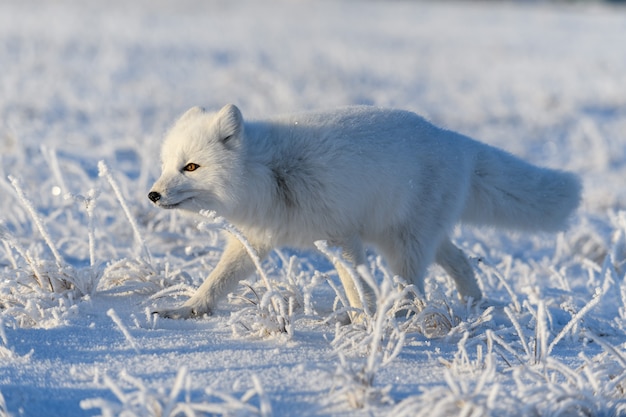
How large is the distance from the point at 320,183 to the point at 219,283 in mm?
621

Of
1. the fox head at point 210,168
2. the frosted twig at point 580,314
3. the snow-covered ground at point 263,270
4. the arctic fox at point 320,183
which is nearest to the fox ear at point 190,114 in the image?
the arctic fox at point 320,183

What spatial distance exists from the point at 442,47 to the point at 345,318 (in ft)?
56.7

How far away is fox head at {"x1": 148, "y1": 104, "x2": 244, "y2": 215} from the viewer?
341 centimetres

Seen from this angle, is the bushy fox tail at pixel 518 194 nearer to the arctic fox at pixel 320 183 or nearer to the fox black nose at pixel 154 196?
the arctic fox at pixel 320 183

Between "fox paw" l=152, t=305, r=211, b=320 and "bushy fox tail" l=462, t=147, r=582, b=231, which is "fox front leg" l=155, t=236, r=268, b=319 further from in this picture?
"bushy fox tail" l=462, t=147, r=582, b=231

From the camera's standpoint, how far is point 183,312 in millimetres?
3359

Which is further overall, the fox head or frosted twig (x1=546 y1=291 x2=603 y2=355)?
the fox head

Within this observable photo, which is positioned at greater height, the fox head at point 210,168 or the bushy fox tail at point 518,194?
the fox head at point 210,168

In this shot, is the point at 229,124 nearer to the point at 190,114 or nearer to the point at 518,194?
the point at 190,114

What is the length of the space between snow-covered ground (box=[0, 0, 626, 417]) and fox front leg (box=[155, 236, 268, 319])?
74 millimetres

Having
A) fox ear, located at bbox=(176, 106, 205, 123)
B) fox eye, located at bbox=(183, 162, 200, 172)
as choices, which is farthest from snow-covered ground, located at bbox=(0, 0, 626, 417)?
fox ear, located at bbox=(176, 106, 205, 123)

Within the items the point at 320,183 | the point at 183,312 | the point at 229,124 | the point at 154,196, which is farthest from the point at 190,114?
the point at 183,312

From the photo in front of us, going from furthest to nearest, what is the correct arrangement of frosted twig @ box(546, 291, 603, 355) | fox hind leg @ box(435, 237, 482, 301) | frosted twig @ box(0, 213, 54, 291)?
1. fox hind leg @ box(435, 237, 482, 301)
2. frosted twig @ box(0, 213, 54, 291)
3. frosted twig @ box(546, 291, 603, 355)

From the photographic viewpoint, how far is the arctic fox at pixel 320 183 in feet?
11.2
